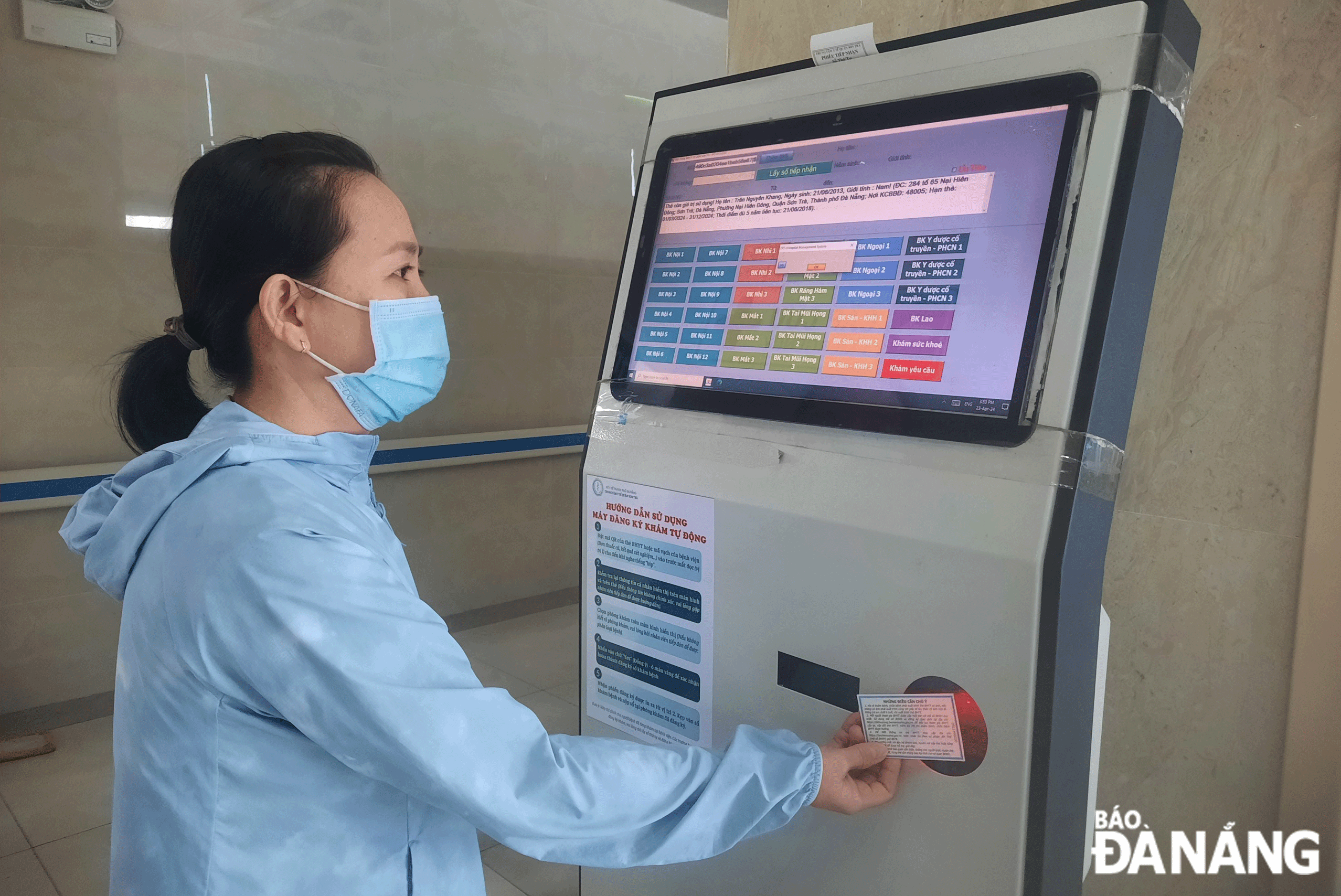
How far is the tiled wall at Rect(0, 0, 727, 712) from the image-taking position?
2.92m

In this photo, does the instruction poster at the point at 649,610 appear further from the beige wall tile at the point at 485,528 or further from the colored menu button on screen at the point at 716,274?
the beige wall tile at the point at 485,528

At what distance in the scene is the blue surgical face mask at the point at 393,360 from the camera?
1.17 meters

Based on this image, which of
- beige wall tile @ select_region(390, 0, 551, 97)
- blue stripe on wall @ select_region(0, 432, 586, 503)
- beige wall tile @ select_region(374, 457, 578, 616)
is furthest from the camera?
beige wall tile @ select_region(374, 457, 578, 616)

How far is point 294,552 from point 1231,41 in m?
1.33

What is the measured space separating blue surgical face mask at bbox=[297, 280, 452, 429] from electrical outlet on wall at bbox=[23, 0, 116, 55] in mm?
2481

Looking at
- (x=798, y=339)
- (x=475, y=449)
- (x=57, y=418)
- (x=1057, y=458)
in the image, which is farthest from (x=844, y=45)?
(x=475, y=449)

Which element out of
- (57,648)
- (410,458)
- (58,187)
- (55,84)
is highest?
(55,84)

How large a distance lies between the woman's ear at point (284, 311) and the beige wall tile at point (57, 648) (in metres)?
2.54

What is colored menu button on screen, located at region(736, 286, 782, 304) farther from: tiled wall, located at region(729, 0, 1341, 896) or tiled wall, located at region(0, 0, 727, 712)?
tiled wall, located at region(0, 0, 727, 712)

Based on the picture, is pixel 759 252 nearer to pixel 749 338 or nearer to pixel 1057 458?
pixel 749 338

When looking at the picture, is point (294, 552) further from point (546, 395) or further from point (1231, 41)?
point (546, 395)

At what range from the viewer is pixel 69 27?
2.83m

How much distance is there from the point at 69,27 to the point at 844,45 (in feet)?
9.55

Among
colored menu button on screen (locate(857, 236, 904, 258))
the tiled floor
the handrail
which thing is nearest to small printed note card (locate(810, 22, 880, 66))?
colored menu button on screen (locate(857, 236, 904, 258))
